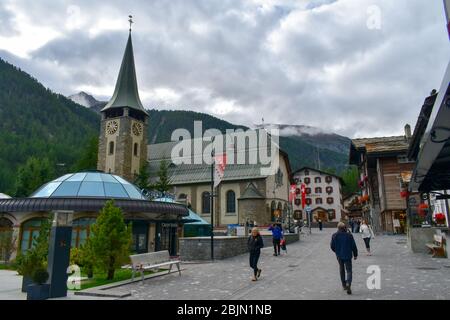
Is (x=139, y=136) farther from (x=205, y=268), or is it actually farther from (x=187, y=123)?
(x=187, y=123)

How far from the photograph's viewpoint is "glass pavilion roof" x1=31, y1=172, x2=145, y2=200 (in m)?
25.5

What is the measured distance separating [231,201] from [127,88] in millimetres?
25257

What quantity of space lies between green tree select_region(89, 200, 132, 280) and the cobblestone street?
141 centimetres

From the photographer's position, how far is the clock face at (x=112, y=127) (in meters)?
58.3

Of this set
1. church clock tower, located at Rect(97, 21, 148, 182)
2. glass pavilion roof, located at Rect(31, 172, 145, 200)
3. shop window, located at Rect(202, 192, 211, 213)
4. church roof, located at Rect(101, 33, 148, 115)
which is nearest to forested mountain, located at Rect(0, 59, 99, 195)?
church clock tower, located at Rect(97, 21, 148, 182)

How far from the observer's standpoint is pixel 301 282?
11.9 m

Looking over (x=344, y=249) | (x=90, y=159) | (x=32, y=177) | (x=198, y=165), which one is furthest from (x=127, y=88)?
(x=344, y=249)

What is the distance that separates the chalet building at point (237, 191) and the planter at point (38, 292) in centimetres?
3615

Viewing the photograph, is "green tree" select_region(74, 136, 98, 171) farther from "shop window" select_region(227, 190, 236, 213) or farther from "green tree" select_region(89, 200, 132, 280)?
"green tree" select_region(89, 200, 132, 280)

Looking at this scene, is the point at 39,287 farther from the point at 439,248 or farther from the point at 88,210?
the point at 439,248
